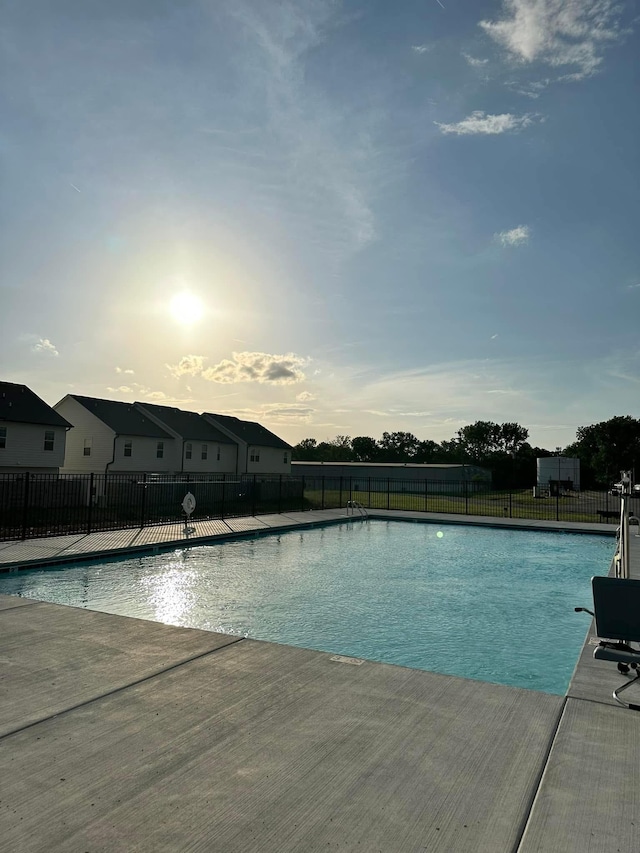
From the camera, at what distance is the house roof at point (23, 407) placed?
1164 inches

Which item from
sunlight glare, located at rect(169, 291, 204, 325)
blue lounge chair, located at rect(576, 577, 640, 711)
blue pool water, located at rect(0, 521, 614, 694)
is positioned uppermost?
sunlight glare, located at rect(169, 291, 204, 325)

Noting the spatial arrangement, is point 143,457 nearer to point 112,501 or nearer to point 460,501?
point 112,501

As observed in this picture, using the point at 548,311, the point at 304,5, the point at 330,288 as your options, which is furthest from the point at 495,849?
the point at 548,311

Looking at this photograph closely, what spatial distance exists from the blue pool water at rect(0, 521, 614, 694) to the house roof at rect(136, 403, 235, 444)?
23.9m

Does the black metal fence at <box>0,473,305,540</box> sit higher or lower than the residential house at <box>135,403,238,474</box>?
lower

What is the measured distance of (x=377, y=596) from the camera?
460 inches

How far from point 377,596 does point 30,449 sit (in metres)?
25.6

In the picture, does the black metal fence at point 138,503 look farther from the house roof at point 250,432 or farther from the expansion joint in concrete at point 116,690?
the expansion joint in concrete at point 116,690

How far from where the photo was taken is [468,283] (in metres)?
18.6

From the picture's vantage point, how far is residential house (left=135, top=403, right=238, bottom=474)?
131ft

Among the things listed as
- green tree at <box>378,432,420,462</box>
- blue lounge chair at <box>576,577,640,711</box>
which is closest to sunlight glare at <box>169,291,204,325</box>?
blue lounge chair at <box>576,577,640,711</box>

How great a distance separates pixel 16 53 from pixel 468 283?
13887 mm

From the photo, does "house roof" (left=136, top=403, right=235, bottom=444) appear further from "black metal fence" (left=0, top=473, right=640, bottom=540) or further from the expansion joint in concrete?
the expansion joint in concrete

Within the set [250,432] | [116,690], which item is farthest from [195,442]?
[116,690]
